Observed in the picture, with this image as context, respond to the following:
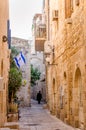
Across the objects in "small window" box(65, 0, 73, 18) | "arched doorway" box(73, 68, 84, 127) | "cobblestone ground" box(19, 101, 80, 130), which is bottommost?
"cobblestone ground" box(19, 101, 80, 130)

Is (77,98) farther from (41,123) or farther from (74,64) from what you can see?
(41,123)

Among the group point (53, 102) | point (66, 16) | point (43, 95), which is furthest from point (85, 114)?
point (43, 95)

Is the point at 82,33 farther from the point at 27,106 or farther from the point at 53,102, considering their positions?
the point at 27,106

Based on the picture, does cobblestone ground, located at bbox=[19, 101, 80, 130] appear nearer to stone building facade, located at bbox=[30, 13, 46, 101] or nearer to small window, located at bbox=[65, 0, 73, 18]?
small window, located at bbox=[65, 0, 73, 18]

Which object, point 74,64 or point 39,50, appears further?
point 39,50

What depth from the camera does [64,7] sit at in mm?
18141

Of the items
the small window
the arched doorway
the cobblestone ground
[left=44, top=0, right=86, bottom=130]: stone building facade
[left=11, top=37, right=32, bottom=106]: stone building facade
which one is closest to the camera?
[left=44, top=0, right=86, bottom=130]: stone building facade

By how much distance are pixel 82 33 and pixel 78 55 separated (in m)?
1.17

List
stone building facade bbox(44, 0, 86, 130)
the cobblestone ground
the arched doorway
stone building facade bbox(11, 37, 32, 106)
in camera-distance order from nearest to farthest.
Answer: stone building facade bbox(44, 0, 86, 130)
the arched doorway
the cobblestone ground
stone building facade bbox(11, 37, 32, 106)

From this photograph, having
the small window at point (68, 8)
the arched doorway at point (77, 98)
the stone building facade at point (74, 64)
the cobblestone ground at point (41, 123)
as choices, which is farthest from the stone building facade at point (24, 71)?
the arched doorway at point (77, 98)

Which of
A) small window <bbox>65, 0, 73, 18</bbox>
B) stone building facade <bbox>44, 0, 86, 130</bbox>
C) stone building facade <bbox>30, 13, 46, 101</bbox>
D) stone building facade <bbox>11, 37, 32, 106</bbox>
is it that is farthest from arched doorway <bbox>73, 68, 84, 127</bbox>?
stone building facade <bbox>11, 37, 32, 106</bbox>

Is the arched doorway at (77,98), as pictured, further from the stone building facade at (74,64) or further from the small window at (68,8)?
the small window at (68,8)

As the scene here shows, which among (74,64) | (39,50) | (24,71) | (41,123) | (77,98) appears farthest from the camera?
(24,71)

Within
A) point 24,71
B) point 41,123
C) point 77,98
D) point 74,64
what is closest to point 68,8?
point 74,64
